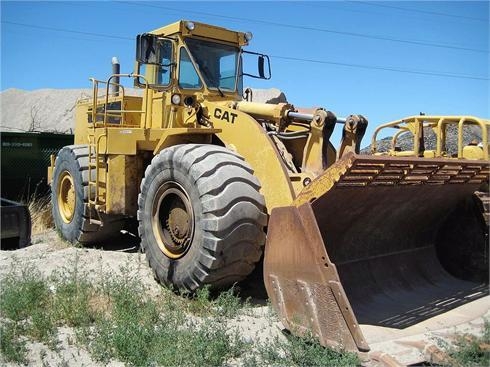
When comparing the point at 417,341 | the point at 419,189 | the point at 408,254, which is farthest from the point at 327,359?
the point at 408,254

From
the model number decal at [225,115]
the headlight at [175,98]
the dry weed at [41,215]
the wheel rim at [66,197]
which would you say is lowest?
the dry weed at [41,215]

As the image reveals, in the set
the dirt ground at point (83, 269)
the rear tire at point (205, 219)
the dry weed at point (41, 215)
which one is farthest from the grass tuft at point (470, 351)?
the dry weed at point (41, 215)

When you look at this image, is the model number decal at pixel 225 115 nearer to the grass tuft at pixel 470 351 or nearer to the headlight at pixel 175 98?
the headlight at pixel 175 98

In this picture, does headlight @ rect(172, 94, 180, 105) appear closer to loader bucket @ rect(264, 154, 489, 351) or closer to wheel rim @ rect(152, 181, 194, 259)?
wheel rim @ rect(152, 181, 194, 259)

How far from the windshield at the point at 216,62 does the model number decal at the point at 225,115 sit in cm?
91

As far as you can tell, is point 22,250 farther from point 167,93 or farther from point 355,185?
point 355,185

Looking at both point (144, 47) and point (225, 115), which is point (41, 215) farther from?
point (225, 115)

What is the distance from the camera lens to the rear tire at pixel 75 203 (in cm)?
802

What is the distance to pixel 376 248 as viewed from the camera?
5688mm

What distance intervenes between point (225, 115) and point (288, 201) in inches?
61.0

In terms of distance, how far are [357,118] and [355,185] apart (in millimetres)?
1425

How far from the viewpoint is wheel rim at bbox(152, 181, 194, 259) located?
549 cm

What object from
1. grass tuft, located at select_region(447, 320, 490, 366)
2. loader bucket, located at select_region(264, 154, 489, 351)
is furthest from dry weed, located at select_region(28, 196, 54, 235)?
grass tuft, located at select_region(447, 320, 490, 366)

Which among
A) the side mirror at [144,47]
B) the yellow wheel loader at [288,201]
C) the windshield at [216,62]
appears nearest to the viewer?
the yellow wheel loader at [288,201]
